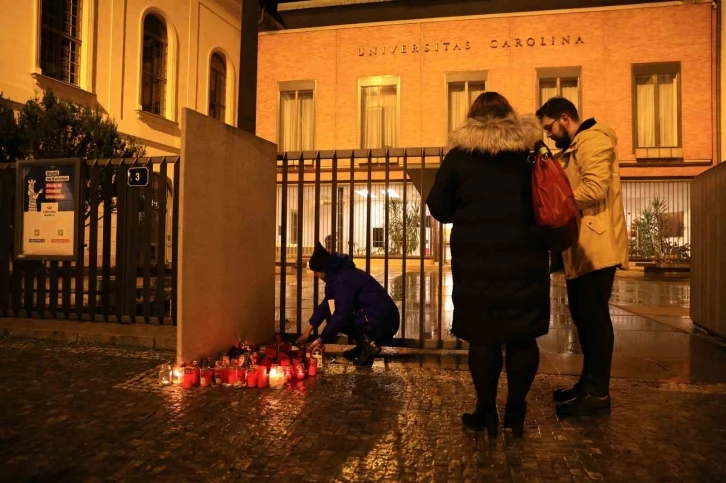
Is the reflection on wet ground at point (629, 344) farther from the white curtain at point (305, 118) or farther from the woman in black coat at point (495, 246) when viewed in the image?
the white curtain at point (305, 118)

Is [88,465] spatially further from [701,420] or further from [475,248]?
[701,420]

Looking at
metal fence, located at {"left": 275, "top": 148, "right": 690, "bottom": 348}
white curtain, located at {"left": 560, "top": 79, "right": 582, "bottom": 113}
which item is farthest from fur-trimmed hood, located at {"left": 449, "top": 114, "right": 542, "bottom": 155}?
white curtain, located at {"left": 560, "top": 79, "right": 582, "bottom": 113}

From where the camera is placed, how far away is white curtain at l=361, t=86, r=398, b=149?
77.0ft

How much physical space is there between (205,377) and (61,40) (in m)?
15.8

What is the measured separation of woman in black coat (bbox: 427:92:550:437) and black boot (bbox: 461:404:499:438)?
0.08 m

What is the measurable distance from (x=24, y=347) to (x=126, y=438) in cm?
327

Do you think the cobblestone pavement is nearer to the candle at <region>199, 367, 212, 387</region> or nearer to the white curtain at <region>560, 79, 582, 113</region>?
the candle at <region>199, 367, 212, 387</region>

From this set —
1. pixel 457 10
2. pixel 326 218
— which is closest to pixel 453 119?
pixel 457 10

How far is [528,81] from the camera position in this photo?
22.3 m

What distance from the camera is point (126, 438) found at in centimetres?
332

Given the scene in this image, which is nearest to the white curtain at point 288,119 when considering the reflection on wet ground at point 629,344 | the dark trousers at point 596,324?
the reflection on wet ground at point 629,344

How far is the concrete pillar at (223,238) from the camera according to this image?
4504mm

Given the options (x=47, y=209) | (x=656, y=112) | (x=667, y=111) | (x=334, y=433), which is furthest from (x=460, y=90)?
(x=334, y=433)

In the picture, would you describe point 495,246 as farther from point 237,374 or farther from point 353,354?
point 353,354
